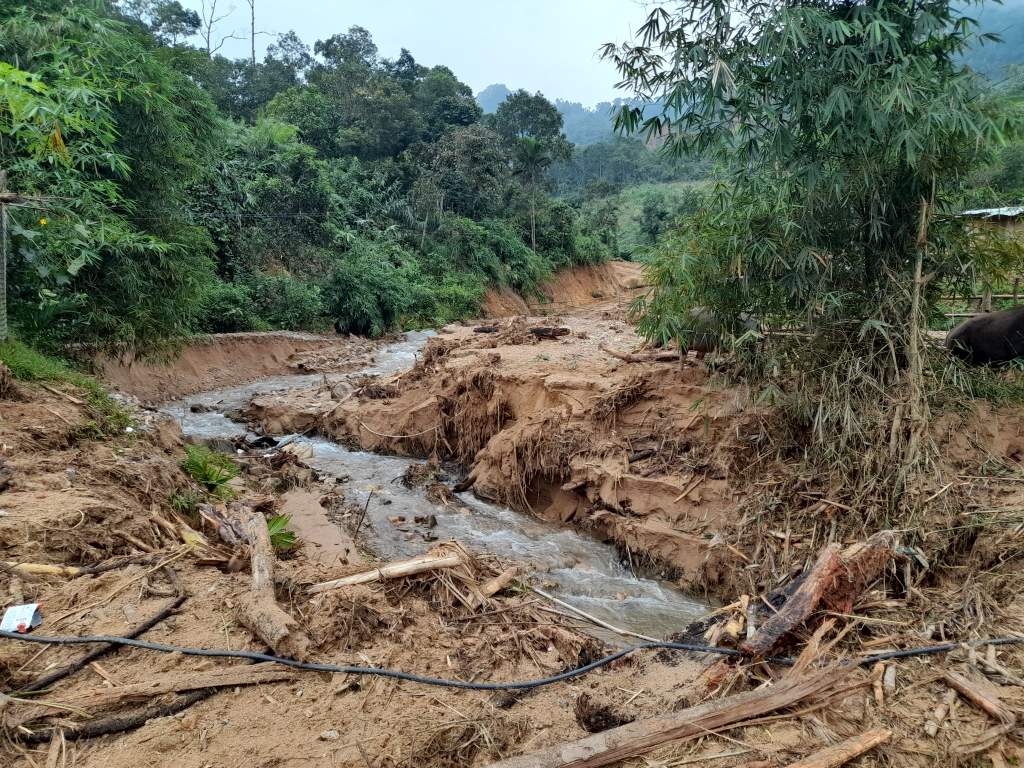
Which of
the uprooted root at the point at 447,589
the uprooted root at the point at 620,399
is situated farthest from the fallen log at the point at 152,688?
the uprooted root at the point at 620,399

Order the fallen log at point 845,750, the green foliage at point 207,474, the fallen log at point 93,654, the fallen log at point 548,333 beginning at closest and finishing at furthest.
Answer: the fallen log at point 845,750, the fallen log at point 93,654, the green foliage at point 207,474, the fallen log at point 548,333

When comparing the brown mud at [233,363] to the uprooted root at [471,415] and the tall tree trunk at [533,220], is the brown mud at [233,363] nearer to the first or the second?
the uprooted root at [471,415]

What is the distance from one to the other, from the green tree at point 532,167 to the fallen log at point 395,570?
28.1 metres

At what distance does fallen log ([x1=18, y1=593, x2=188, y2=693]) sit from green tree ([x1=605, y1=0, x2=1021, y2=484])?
16.4 ft

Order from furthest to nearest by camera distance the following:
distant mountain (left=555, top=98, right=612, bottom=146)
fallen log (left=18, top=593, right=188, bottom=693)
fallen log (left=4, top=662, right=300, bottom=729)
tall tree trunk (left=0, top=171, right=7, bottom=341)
Result: distant mountain (left=555, top=98, right=612, bottom=146) < tall tree trunk (left=0, top=171, right=7, bottom=341) < fallen log (left=18, top=593, right=188, bottom=693) < fallen log (left=4, top=662, right=300, bottom=729)

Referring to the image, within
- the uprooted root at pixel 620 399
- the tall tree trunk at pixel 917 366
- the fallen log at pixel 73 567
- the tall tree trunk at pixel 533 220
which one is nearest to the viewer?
the fallen log at pixel 73 567

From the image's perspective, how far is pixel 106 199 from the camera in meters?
9.85

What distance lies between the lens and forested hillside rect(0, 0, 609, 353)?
8.51 m

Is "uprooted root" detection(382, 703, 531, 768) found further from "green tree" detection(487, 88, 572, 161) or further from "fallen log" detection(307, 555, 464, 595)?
"green tree" detection(487, 88, 572, 161)

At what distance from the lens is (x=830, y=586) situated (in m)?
3.71

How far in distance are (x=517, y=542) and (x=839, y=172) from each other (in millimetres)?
4994

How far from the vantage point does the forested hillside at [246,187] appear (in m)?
8.51

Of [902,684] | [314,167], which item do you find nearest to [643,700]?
[902,684]

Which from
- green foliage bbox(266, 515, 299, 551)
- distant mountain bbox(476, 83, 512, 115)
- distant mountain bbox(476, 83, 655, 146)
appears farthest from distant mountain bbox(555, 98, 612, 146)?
green foliage bbox(266, 515, 299, 551)
